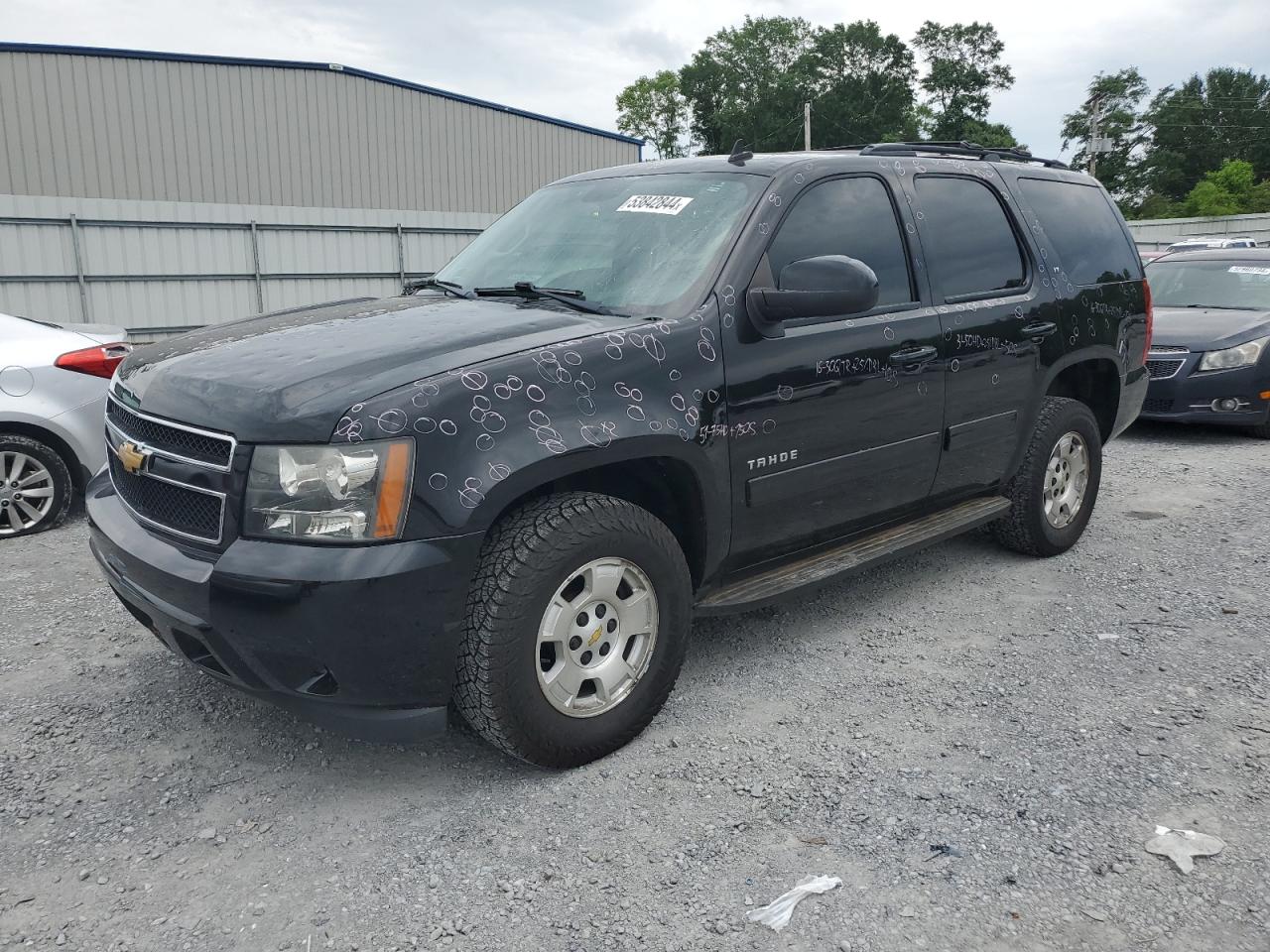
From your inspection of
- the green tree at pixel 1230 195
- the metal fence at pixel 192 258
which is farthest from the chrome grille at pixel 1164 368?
the green tree at pixel 1230 195

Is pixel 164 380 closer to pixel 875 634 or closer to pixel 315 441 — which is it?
pixel 315 441

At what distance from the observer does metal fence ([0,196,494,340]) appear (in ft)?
49.1

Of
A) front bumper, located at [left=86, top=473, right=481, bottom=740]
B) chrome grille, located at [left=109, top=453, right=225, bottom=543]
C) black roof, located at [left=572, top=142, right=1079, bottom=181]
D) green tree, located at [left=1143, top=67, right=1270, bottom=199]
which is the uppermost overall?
green tree, located at [left=1143, top=67, right=1270, bottom=199]

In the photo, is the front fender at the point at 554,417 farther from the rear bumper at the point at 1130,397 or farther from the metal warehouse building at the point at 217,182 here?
the metal warehouse building at the point at 217,182

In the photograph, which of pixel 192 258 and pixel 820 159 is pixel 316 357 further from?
pixel 192 258

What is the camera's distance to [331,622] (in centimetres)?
261

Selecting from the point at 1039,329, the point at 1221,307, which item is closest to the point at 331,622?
the point at 1039,329

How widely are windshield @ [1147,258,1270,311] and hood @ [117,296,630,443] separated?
27.0 feet

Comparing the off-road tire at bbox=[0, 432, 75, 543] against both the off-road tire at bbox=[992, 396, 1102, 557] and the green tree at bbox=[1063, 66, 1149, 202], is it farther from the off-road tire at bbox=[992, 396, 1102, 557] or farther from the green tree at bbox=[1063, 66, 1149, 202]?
the green tree at bbox=[1063, 66, 1149, 202]

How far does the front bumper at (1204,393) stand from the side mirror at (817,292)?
20.0ft

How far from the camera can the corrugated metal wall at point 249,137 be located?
17.2 metres

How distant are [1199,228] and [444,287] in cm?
4966

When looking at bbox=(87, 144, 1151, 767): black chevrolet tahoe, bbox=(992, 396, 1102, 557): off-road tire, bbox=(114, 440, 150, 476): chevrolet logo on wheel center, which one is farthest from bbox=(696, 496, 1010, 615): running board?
bbox=(114, 440, 150, 476): chevrolet logo on wheel center

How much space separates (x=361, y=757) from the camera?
10.8ft
